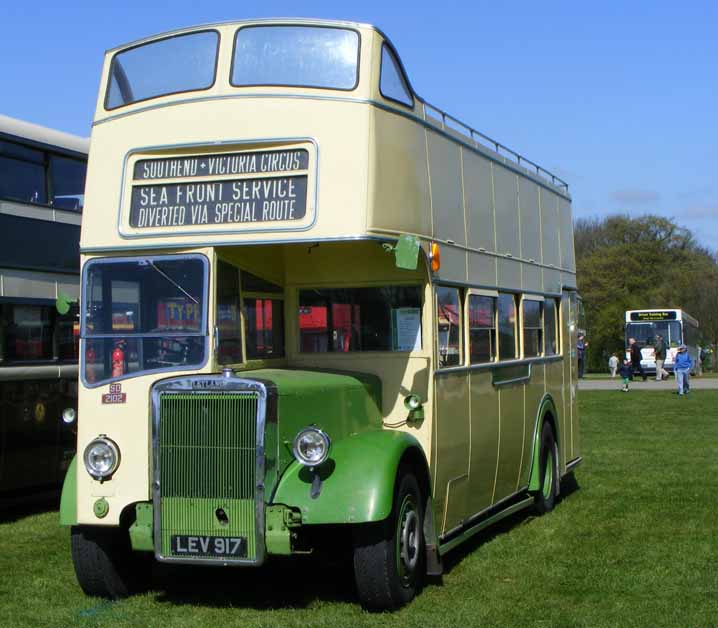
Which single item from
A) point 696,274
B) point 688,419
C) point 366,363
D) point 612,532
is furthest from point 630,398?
point 696,274

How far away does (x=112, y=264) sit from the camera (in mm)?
8695

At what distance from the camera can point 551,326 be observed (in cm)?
1401

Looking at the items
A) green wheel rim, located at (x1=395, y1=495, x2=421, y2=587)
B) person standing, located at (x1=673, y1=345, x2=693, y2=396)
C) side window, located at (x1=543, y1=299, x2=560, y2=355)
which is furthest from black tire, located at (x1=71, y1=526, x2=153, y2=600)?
person standing, located at (x1=673, y1=345, x2=693, y2=396)

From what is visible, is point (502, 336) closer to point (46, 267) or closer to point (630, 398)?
point (46, 267)

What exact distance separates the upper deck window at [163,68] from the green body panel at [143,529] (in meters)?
3.01

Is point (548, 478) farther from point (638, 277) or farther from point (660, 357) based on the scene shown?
point (638, 277)

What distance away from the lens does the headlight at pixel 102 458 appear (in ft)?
27.2

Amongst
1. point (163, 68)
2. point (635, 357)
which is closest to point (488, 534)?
point (163, 68)

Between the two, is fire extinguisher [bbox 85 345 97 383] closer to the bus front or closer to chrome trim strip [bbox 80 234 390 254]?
the bus front

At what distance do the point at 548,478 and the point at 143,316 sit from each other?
247 inches

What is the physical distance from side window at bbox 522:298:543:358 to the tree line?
58.3 meters

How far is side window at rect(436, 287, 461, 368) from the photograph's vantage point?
9531 mm

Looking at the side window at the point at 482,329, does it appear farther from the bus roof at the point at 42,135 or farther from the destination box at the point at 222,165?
the bus roof at the point at 42,135

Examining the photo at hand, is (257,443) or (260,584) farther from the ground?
(257,443)
